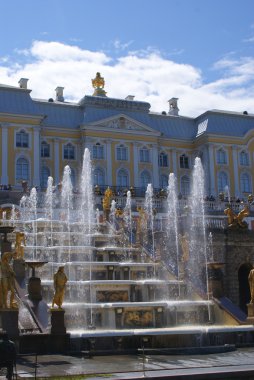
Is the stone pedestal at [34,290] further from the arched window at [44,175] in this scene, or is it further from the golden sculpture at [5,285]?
the arched window at [44,175]

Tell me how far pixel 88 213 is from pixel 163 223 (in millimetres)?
6514

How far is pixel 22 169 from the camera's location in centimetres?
5253

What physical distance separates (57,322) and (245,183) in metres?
47.4

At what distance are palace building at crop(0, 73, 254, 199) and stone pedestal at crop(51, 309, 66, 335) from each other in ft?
112

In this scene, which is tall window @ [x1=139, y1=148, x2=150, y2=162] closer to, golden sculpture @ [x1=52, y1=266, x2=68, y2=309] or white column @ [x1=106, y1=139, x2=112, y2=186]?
white column @ [x1=106, y1=139, x2=112, y2=186]


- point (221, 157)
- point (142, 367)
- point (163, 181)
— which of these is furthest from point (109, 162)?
point (142, 367)

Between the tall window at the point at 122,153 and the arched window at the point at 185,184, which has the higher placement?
the tall window at the point at 122,153

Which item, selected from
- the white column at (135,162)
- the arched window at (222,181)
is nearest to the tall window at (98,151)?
the white column at (135,162)

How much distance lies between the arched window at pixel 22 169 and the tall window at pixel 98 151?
21.9ft

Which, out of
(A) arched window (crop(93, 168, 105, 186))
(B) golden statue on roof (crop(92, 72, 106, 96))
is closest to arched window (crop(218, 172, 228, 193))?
(A) arched window (crop(93, 168, 105, 186))

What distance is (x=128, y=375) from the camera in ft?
37.1

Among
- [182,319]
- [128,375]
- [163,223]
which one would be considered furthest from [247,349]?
[163,223]

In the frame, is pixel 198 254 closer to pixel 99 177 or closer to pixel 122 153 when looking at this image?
pixel 99 177

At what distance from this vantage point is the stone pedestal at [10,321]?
1559cm
